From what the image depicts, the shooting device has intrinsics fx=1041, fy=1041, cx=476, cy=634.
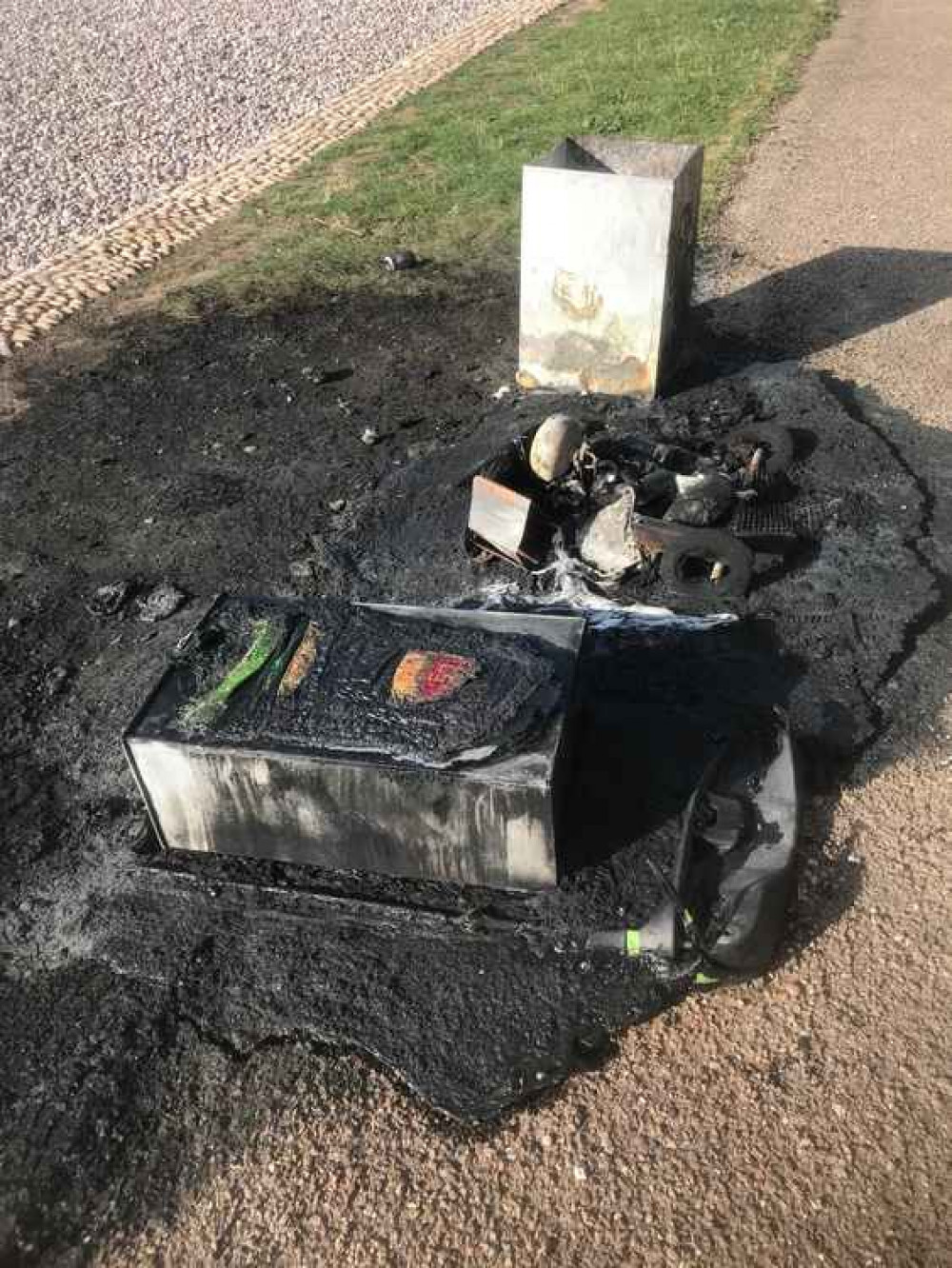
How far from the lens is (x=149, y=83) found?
52.1ft

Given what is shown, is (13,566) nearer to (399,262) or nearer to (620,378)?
(620,378)

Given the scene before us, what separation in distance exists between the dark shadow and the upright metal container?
2.07ft

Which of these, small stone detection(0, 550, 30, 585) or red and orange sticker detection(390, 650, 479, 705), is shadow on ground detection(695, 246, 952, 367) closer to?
red and orange sticker detection(390, 650, 479, 705)

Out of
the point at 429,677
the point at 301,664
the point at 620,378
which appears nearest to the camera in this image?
the point at 429,677

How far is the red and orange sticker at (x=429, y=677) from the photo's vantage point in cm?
420

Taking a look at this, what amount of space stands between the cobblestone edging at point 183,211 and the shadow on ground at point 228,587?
1.03 meters

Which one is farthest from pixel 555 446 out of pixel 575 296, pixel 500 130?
pixel 500 130

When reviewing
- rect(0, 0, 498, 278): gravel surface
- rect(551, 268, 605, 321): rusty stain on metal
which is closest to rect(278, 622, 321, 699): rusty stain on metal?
rect(551, 268, 605, 321): rusty stain on metal

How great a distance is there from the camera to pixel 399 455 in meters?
7.45

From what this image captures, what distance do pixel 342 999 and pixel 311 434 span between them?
188 inches

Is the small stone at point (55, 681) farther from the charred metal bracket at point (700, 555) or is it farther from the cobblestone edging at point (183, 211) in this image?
the cobblestone edging at point (183, 211)

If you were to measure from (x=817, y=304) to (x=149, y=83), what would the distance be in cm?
1178

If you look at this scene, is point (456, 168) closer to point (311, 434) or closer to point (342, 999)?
point (311, 434)

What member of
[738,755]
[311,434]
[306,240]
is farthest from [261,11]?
[738,755]
